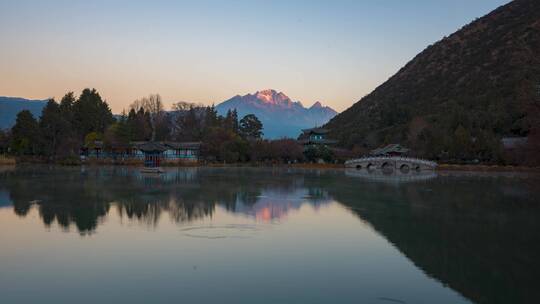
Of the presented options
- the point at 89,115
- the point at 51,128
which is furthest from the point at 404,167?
the point at 51,128

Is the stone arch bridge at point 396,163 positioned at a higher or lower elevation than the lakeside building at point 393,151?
lower

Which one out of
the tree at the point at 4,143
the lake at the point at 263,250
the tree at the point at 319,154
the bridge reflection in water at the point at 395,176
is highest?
the tree at the point at 4,143

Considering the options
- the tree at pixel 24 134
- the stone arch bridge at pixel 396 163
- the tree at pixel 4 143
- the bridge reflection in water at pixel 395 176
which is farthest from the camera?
the tree at pixel 4 143

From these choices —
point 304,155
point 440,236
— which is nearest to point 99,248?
point 440,236

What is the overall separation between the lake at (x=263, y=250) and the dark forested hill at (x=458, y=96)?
42780mm

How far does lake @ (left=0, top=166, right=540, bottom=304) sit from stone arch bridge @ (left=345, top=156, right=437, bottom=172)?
35.9m

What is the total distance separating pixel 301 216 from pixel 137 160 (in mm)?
47092

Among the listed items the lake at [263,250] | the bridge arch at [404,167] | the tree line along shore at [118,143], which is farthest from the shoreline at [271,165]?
the lake at [263,250]

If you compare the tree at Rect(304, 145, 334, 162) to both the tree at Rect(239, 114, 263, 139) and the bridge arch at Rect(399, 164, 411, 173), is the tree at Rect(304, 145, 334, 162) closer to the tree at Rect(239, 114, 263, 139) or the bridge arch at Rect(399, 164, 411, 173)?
the bridge arch at Rect(399, 164, 411, 173)

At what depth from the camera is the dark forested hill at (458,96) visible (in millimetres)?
65750

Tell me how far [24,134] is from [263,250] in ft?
189

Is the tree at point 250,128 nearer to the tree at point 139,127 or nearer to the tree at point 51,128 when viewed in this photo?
the tree at point 139,127

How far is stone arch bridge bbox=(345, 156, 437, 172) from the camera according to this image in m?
60.2

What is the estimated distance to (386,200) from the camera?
26.2 metres
